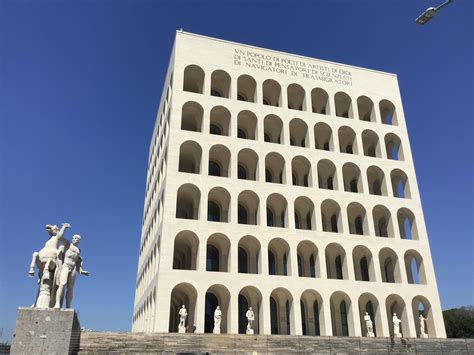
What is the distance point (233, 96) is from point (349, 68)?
12.4m

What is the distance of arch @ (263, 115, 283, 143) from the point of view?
36.2 meters

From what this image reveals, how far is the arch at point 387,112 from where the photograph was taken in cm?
3991

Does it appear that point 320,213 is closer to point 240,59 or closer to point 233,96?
point 233,96

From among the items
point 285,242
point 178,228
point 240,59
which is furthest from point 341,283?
point 240,59

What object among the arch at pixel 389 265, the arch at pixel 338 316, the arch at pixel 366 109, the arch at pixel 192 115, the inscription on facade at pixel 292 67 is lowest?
the arch at pixel 338 316

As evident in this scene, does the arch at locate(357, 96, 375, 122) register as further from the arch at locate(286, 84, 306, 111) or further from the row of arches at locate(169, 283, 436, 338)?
the row of arches at locate(169, 283, 436, 338)

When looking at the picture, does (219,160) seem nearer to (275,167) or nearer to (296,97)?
(275,167)

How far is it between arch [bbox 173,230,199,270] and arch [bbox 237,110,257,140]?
32.5 feet

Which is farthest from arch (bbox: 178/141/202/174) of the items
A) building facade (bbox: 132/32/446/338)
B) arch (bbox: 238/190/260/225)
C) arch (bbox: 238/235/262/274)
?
arch (bbox: 238/235/262/274)

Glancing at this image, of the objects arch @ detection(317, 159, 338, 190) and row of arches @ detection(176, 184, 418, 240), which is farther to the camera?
arch @ detection(317, 159, 338, 190)

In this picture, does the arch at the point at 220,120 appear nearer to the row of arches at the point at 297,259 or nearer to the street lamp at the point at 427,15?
the row of arches at the point at 297,259

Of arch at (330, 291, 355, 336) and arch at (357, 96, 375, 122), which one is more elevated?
arch at (357, 96, 375, 122)

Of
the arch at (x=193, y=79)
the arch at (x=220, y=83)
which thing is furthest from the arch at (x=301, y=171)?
the arch at (x=193, y=79)

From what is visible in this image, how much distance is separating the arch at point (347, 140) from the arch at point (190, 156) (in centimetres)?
1299
